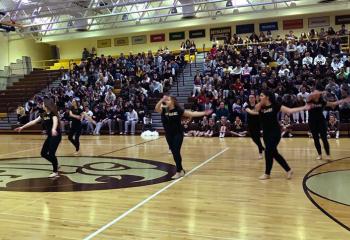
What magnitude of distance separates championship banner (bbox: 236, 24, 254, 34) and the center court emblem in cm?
1975

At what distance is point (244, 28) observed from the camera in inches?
1083

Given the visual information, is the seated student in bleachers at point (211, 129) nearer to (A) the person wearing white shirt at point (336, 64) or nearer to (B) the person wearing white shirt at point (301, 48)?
(A) the person wearing white shirt at point (336, 64)

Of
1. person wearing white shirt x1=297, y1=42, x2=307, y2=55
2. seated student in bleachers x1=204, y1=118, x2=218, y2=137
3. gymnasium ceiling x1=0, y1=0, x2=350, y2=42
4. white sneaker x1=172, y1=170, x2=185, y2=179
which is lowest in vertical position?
white sneaker x1=172, y1=170, x2=185, y2=179

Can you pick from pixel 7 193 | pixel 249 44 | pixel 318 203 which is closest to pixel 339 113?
pixel 249 44

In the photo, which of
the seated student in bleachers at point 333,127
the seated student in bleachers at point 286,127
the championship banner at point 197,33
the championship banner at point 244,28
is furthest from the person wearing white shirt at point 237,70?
the championship banner at point 197,33

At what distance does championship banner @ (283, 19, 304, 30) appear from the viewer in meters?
26.3

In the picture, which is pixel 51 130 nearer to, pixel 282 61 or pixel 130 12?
pixel 282 61

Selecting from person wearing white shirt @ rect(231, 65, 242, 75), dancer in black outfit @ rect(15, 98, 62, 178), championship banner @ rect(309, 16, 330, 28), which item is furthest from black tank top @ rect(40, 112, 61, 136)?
championship banner @ rect(309, 16, 330, 28)

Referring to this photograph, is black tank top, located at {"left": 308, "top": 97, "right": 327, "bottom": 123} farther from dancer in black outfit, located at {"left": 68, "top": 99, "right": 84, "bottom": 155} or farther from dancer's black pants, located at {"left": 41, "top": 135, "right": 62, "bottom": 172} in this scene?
dancer in black outfit, located at {"left": 68, "top": 99, "right": 84, "bottom": 155}

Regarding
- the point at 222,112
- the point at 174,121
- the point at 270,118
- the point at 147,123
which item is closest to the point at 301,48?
the point at 222,112

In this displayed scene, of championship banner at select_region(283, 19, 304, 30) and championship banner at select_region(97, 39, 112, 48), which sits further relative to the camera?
championship banner at select_region(97, 39, 112, 48)

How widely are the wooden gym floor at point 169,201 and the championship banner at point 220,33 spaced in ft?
63.2

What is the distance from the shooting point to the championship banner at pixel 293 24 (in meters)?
26.3

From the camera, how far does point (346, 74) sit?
16.3 meters
